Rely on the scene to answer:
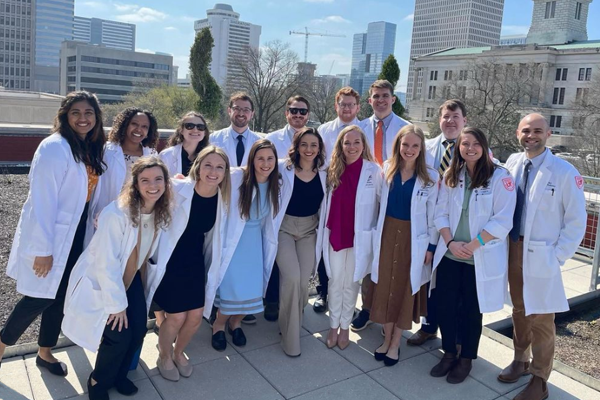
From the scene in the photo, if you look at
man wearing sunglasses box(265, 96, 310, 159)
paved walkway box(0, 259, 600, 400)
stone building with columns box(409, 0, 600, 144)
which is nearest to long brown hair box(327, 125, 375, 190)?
man wearing sunglasses box(265, 96, 310, 159)

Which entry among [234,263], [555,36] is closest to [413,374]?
[234,263]

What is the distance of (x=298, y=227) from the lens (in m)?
4.75

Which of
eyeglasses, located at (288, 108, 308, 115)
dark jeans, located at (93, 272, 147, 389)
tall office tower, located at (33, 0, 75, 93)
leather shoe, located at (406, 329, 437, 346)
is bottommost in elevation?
leather shoe, located at (406, 329, 437, 346)

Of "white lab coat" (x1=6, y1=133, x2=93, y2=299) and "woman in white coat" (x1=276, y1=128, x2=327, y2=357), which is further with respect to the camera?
"woman in white coat" (x1=276, y1=128, x2=327, y2=357)

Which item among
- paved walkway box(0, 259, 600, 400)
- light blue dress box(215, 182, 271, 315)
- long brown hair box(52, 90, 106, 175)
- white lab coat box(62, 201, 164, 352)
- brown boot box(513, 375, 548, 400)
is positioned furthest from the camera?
light blue dress box(215, 182, 271, 315)

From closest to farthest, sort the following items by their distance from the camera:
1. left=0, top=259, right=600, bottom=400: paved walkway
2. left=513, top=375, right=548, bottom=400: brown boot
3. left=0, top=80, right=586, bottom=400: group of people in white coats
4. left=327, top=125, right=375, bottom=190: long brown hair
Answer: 1. left=0, top=80, right=586, bottom=400: group of people in white coats
2. left=0, top=259, right=600, bottom=400: paved walkway
3. left=513, top=375, right=548, bottom=400: brown boot
4. left=327, top=125, right=375, bottom=190: long brown hair

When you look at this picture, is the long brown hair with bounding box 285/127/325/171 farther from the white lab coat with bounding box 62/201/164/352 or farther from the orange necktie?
the white lab coat with bounding box 62/201/164/352

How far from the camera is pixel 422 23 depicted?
537 feet

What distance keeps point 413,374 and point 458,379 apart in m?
0.39

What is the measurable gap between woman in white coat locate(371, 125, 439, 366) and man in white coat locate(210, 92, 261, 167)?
1911mm

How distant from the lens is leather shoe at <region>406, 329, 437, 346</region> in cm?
489

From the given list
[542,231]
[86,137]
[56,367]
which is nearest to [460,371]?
[542,231]

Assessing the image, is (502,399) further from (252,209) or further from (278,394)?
(252,209)

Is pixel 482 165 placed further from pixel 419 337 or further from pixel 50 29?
pixel 50 29
